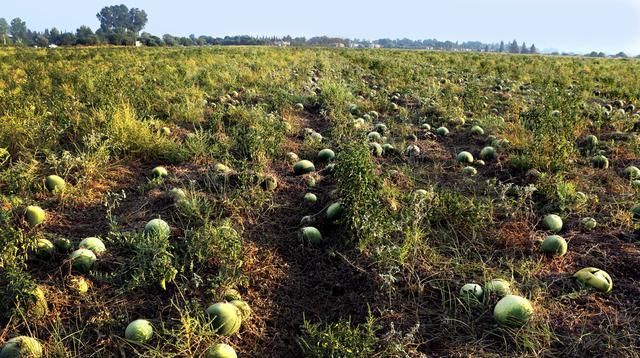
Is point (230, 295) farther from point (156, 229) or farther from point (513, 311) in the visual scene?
point (513, 311)

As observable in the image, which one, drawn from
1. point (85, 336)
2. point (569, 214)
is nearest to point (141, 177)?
point (85, 336)

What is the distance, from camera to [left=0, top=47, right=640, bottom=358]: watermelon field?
2830 millimetres

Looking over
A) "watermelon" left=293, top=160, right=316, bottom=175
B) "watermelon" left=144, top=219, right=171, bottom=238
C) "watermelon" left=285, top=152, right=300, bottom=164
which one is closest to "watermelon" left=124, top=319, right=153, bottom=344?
"watermelon" left=144, top=219, right=171, bottom=238

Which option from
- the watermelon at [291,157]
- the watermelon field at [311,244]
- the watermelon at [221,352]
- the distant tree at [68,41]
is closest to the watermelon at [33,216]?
the watermelon field at [311,244]

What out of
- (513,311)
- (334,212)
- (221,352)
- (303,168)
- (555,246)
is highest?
(303,168)

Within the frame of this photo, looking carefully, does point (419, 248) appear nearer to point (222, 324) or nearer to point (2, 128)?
point (222, 324)

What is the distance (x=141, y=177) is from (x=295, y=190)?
185 cm

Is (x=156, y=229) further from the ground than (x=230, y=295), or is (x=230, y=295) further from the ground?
(x=156, y=229)

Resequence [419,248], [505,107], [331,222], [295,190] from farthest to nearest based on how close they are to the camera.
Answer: [505,107], [295,190], [331,222], [419,248]

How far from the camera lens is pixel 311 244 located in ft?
13.1

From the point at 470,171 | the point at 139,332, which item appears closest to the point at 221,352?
the point at 139,332

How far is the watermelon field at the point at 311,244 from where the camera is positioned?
2.83 m

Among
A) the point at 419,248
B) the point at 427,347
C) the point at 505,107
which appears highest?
the point at 505,107

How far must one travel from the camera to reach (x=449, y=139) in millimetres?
7426
